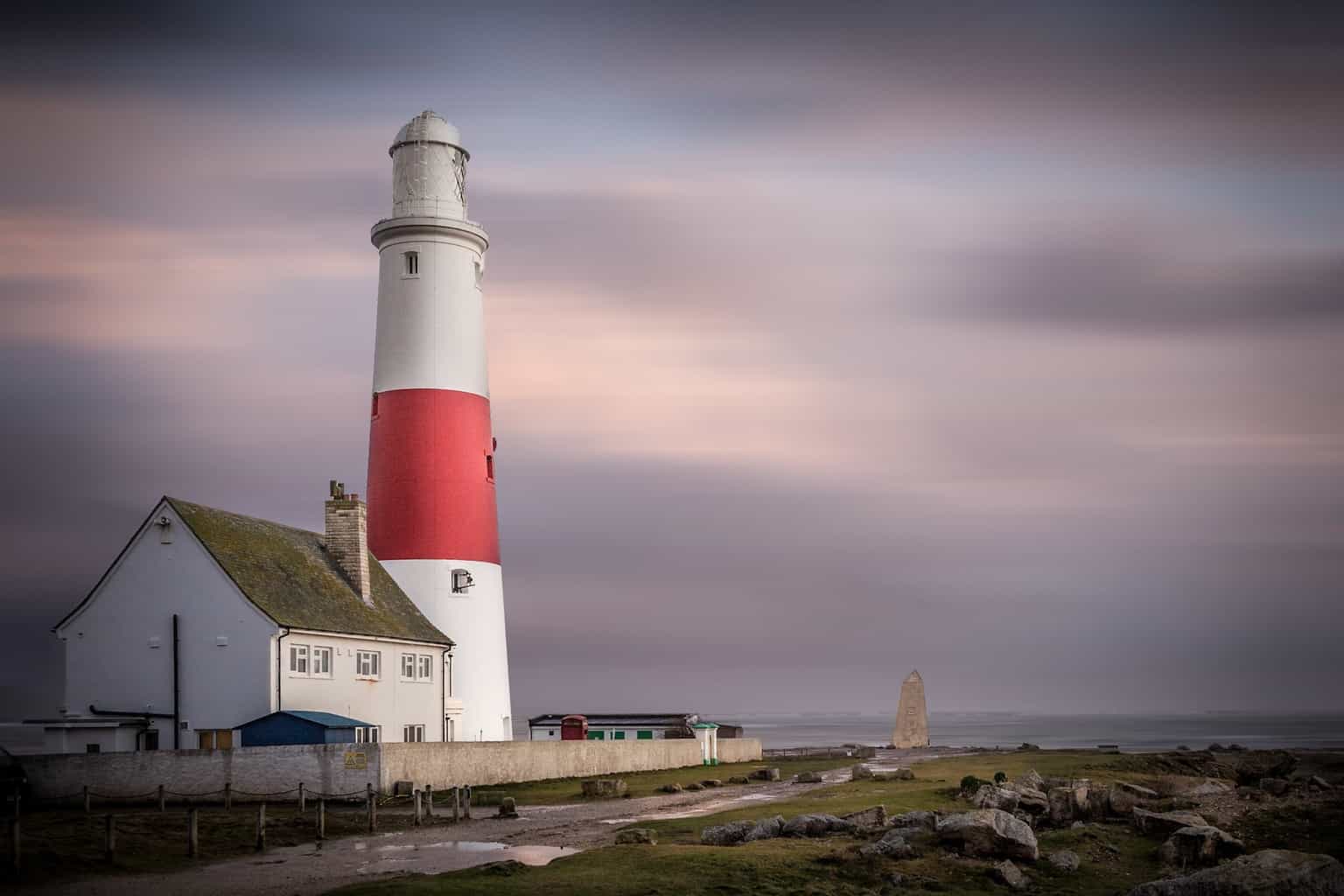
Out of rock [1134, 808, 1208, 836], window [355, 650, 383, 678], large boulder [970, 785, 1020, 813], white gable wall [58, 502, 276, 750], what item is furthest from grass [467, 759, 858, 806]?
rock [1134, 808, 1208, 836]

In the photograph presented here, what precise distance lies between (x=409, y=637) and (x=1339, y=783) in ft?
122

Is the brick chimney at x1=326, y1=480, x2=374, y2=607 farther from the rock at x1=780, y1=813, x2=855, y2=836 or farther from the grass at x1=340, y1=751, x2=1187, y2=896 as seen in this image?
the rock at x1=780, y1=813, x2=855, y2=836

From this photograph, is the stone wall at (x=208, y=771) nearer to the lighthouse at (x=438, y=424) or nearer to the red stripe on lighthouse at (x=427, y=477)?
the lighthouse at (x=438, y=424)

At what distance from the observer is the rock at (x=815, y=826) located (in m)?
30.3

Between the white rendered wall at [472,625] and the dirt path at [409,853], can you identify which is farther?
the white rendered wall at [472,625]

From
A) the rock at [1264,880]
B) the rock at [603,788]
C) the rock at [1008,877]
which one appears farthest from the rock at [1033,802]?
the rock at [603,788]

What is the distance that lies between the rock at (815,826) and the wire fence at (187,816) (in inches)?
334

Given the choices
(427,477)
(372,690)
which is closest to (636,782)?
(372,690)

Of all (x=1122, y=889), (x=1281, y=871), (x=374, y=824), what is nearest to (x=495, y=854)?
(x=374, y=824)

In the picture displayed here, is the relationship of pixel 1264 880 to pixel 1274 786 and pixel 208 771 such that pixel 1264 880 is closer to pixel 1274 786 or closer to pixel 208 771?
pixel 208 771

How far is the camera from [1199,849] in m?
29.6

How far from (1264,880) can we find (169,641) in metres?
31.8

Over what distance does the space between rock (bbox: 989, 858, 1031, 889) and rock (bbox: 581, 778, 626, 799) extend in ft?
56.7

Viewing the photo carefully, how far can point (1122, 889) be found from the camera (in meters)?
26.6
